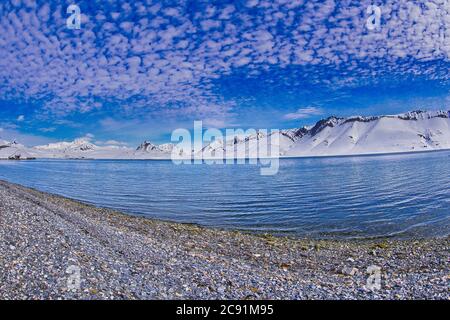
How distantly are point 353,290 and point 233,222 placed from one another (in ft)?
49.2

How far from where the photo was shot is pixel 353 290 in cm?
984

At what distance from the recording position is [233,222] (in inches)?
963

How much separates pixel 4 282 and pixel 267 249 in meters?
11.2

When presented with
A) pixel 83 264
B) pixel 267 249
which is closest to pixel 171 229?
pixel 267 249

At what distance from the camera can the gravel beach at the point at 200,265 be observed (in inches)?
362

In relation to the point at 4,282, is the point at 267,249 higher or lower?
lower

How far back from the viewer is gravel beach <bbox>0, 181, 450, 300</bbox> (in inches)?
362

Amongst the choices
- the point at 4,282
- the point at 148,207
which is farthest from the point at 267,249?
the point at 148,207

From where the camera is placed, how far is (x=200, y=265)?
472 inches

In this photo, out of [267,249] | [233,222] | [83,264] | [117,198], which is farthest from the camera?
[117,198]
